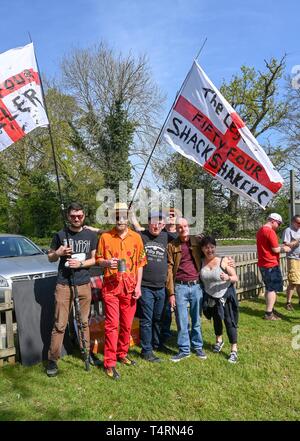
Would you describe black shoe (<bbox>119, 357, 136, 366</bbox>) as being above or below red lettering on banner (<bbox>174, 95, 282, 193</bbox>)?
below

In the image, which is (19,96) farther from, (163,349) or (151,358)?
(163,349)

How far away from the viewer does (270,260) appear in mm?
7934

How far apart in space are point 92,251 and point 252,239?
28317 millimetres

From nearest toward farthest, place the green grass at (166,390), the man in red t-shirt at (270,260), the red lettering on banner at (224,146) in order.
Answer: the green grass at (166,390) → the red lettering on banner at (224,146) → the man in red t-shirt at (270,260)

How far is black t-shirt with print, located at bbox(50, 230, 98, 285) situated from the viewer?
524cm

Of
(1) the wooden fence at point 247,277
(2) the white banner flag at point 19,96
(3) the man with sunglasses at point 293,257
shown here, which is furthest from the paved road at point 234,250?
(2) the white banner flag at point 19,96

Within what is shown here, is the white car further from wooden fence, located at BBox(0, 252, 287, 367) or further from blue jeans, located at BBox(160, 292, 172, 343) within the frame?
blue jeans, located at BBox(160, 292, 172, 343)

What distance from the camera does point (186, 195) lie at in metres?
34.3

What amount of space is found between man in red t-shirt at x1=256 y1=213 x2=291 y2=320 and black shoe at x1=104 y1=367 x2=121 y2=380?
375cm

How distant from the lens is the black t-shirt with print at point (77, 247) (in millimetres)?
5238

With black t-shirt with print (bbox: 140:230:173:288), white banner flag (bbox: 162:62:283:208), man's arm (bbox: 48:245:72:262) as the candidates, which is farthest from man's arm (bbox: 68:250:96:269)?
white banner flag (bbox: 162:62:283:208)

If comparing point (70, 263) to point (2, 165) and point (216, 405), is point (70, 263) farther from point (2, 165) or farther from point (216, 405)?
point (2, 165)

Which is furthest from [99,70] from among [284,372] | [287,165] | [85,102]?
[284,372]

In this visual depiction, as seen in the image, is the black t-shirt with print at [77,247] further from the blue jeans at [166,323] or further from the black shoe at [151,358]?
the blue jeans at [166,323]
